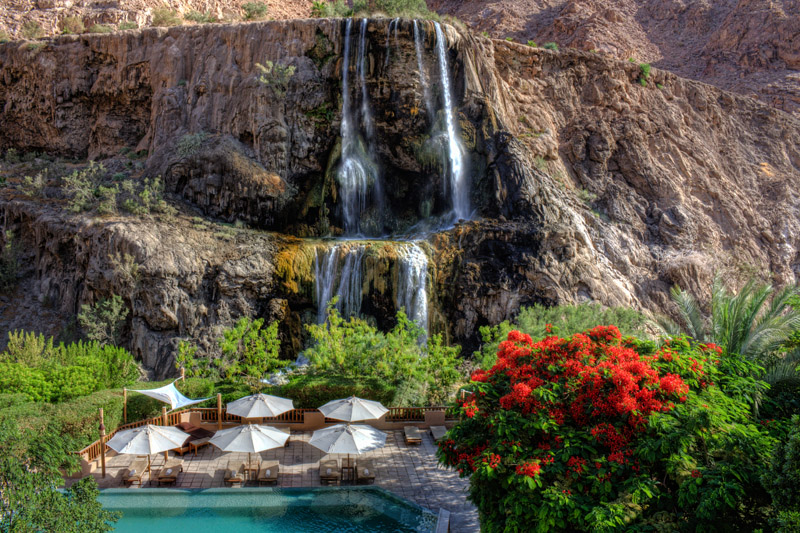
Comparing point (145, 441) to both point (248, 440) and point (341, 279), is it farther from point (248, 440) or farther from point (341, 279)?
point (341, 279)

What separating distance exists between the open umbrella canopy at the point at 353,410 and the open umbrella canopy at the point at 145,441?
3.42 metres

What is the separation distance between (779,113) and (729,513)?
142 feet

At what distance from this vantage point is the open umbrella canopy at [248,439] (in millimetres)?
11648

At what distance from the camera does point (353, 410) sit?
13305mm

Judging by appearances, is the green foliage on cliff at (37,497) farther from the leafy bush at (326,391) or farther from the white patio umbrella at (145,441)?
the leafy bush at (326,391)

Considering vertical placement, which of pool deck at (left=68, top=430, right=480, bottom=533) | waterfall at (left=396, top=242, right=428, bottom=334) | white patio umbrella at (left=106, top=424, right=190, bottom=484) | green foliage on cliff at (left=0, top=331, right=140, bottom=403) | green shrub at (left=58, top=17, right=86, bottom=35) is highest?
green shrub at (left=58, top=17, right=86, bottom=35)

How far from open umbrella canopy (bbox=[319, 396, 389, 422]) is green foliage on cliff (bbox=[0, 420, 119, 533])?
19.9ft

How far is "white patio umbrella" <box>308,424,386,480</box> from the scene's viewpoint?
11.7m

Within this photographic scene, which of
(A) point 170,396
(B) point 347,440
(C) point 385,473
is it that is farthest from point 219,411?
(C) point 385,473

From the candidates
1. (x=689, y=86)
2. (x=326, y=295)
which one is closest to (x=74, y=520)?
(x=326, y=295)

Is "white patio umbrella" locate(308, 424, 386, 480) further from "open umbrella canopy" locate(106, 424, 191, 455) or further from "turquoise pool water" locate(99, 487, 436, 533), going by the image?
"open umbrella canopy" locate(106, 424, 191, 455)

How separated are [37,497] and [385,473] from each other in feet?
24.9

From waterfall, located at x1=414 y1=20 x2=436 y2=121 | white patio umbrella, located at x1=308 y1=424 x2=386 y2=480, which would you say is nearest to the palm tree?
white patio umbrella, located at x1=308 y1=424 x2=386 y2=480

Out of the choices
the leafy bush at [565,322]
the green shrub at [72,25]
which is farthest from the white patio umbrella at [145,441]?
the green shrub at [72,25]
